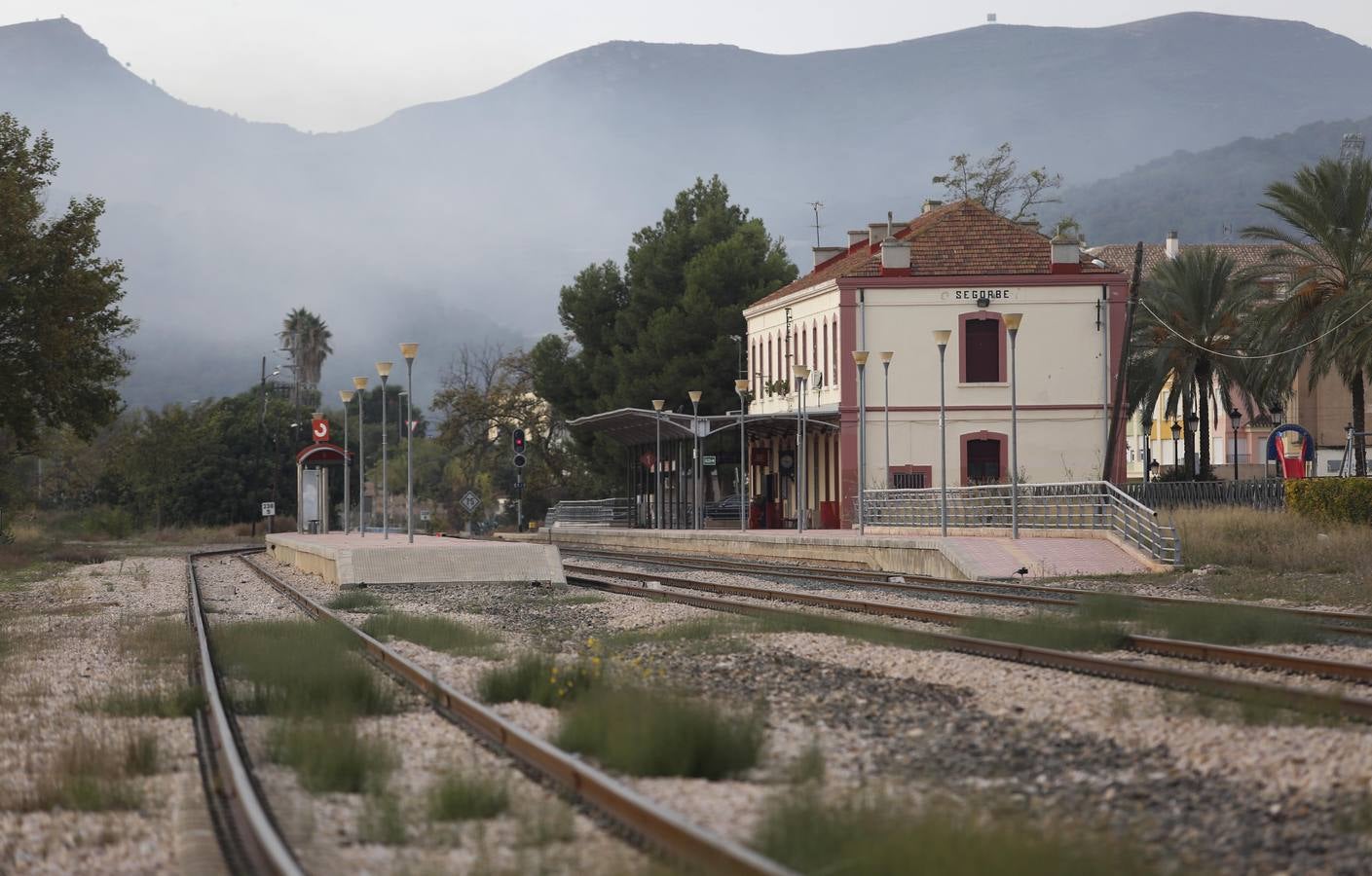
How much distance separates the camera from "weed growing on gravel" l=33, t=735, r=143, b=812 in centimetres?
825

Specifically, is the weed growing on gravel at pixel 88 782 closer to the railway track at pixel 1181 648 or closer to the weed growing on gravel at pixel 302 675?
the weed growing on gravel at pixel 302 675

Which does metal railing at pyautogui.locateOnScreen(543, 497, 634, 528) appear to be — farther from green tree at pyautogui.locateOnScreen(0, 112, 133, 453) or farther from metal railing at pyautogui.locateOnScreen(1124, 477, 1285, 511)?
green tree at pyautogui.locateOnScreen(0, 112, 133, 453)

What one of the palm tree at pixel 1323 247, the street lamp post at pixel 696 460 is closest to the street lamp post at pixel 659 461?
the street lamp post at pixel 696 460

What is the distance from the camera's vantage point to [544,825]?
725 cm

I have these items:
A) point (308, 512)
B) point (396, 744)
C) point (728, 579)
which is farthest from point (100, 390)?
point (396, 744)

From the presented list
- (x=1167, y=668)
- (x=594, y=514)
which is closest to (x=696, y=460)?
(x=594, y=514)

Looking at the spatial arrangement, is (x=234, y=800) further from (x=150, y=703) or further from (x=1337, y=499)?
(x=1337, y=499)

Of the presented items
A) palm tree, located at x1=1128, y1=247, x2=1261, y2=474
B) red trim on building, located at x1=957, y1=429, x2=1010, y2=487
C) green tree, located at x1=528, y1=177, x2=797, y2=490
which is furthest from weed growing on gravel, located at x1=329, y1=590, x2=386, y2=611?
green tree, located at x1=528, y1=177, x2=797, y2=490

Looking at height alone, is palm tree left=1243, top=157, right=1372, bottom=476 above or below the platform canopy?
above

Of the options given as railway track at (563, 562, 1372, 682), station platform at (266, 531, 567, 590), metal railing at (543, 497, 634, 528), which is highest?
metal railing at (543, 497, 634, 528)

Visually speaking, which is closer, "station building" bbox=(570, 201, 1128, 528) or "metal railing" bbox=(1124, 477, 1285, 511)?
"metal railing" bbox=(1124, 477, 1285, 511)

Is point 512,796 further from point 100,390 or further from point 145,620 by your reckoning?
point 100,390

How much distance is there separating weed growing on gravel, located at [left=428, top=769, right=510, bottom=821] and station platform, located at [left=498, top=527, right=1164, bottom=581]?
804 inches

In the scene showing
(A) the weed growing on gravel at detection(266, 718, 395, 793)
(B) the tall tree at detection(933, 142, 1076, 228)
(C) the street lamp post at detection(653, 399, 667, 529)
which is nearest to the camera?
(A) the weed growing on gravel at detection(266, 718, 395, 793)
